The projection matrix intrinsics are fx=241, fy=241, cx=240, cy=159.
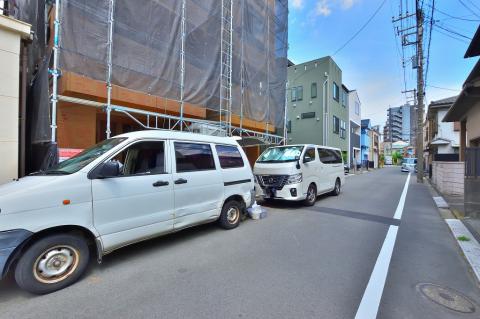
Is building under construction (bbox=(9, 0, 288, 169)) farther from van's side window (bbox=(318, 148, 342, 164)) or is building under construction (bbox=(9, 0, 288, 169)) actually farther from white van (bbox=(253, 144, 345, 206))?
van's side window (bbox=(318, 148, 342, 164))

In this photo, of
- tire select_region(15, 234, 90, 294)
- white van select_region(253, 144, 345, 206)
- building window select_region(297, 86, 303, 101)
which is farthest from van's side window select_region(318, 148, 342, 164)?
building window select_region(297, 86, 303, 101)

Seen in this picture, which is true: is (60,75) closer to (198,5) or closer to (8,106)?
(8,106)

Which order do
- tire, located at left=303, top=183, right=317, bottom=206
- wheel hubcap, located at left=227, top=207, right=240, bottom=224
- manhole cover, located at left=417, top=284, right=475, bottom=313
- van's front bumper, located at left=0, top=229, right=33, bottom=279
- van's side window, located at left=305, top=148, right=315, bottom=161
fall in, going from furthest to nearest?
van's side window, located at left=305, top=148, right=315, bottom=161 < tire, located at left=303, top=183, right=317, bottom=206 < wheel hubcap, located at left=227, top=207, right=240, bottom=224 < manhole cover, located at left=417, top=284, right=475, bottom=313 < van's front bumper, located at left=0, top=229, right=33, bottom=279

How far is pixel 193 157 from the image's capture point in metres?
4.52

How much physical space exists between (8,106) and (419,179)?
20841 millimetres

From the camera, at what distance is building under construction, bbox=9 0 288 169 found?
6.08 meters

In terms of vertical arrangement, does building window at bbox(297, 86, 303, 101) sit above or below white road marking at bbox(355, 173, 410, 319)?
above

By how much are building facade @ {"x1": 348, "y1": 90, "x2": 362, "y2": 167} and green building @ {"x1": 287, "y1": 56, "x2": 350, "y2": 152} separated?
518 cm

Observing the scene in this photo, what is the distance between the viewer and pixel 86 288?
295 cm

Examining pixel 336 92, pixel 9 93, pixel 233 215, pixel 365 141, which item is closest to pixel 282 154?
pixel 233 215

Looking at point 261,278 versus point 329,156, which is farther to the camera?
point 329,156

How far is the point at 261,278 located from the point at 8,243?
9.42ft

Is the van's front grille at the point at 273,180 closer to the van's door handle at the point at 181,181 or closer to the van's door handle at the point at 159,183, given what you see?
the van's door handle at the point at 181,181

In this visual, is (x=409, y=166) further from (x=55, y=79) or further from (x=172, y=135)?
(x=55, y=79)
